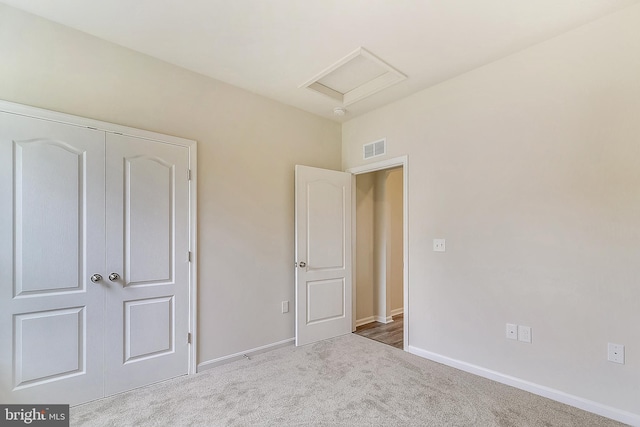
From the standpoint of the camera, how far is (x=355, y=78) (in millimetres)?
2941

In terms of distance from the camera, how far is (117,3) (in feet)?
6.30

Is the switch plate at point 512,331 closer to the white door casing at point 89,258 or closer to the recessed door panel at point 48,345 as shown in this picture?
the white door casing at point 89,258

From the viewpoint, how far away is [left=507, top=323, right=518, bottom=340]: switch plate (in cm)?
237

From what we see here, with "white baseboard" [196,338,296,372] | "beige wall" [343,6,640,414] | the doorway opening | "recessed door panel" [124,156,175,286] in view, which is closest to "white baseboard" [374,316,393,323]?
the doorway opening

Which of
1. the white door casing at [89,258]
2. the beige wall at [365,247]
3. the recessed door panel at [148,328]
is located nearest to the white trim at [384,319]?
the beige wall at [365,247]

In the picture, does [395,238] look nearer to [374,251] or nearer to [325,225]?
[374,251]

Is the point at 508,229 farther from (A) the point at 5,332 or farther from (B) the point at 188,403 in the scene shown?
(A) the point at 5,332

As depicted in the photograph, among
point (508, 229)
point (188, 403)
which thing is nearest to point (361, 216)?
point (508, 229)

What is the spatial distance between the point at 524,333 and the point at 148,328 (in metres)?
3.03

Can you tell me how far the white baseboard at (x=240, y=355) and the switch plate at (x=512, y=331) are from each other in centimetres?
211

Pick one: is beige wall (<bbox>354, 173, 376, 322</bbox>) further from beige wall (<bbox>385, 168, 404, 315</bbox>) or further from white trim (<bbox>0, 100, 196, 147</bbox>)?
white trim (<bbox>0, 100, 196, 147</bbox>)

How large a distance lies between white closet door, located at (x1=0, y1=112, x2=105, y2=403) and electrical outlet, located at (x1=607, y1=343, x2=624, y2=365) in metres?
3.59

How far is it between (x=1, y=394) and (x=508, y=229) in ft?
12.4

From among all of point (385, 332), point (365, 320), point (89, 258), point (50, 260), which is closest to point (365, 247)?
point (365, 320)
